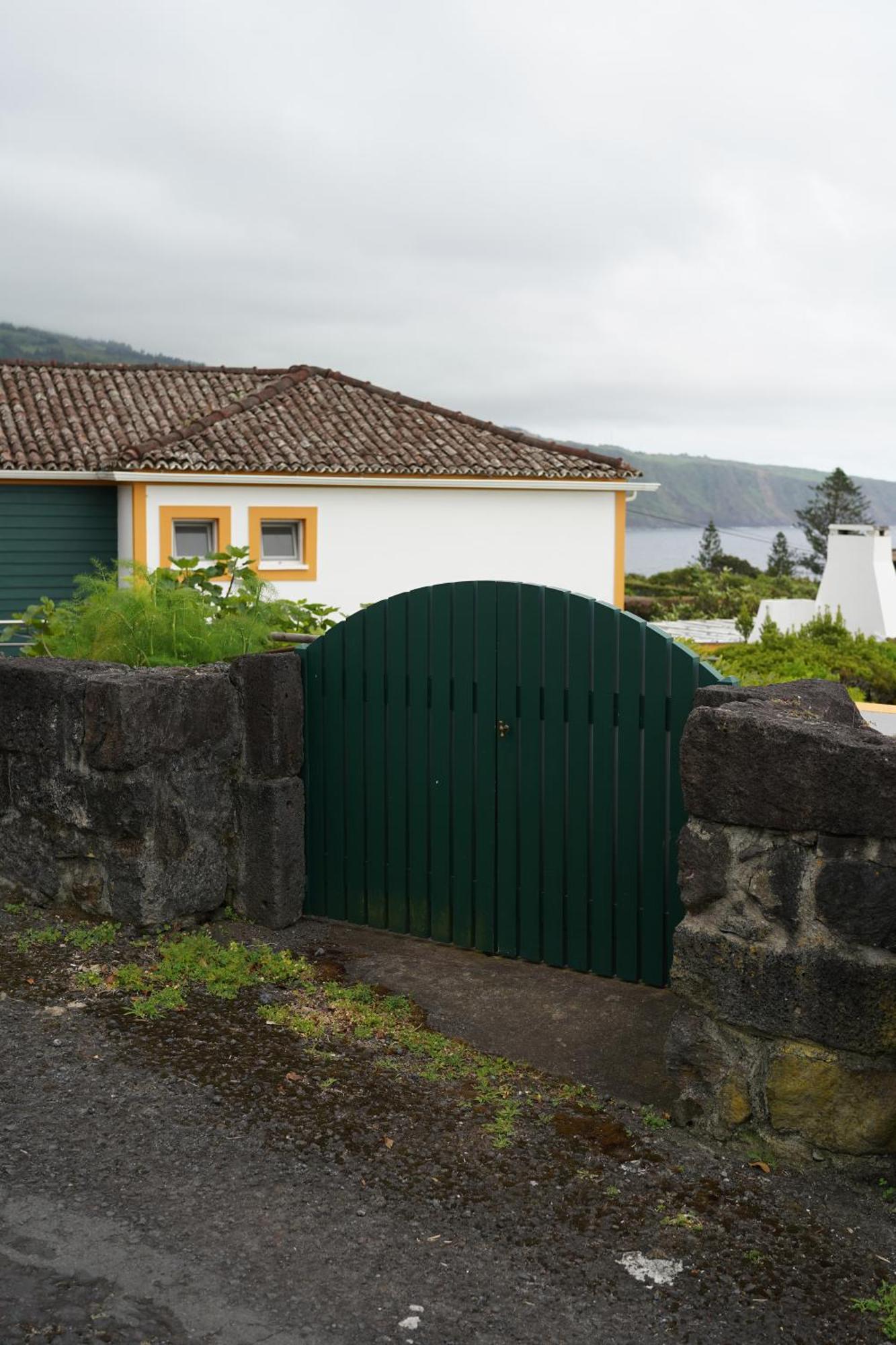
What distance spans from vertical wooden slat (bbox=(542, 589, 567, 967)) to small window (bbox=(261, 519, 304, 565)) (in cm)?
1556

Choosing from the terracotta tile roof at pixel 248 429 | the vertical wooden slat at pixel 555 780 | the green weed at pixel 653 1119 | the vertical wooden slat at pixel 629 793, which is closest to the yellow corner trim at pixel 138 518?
the terracotta tile roof at pixel 248 429

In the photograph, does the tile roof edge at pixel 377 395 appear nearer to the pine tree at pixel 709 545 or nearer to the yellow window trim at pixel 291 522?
the yellow window trim at pixel 291 522

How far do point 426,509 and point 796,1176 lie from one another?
18.0 metres

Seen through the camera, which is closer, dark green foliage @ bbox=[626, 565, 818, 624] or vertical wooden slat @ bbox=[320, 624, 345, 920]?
vertical wooden slat @ bbox=[320, 624, 345, 920]

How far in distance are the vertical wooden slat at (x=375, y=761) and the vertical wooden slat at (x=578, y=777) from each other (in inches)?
41.6

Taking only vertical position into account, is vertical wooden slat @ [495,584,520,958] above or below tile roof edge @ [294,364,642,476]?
below

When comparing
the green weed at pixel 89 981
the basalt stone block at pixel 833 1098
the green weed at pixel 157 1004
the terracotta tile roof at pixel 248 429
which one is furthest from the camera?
the terracotta tile roof at pixel 248 429

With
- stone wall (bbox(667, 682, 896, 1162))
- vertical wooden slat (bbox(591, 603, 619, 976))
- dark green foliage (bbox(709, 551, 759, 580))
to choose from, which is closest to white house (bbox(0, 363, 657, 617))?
vertical wooden slat (bbox(591, 603, 619, 976))

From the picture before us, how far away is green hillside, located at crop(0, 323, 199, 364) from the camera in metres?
145

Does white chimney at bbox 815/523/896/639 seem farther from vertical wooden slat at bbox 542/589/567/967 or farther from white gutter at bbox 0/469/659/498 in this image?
vertical wooden slat at bbox 542/589/567/967

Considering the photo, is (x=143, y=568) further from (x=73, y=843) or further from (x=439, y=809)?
(x=439, y=809)

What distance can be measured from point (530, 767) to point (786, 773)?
196cm

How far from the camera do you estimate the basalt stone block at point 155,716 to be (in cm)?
593

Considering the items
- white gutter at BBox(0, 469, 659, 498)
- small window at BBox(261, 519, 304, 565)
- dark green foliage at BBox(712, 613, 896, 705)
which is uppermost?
white gutter at BBox(0, 469, 659, 498)
